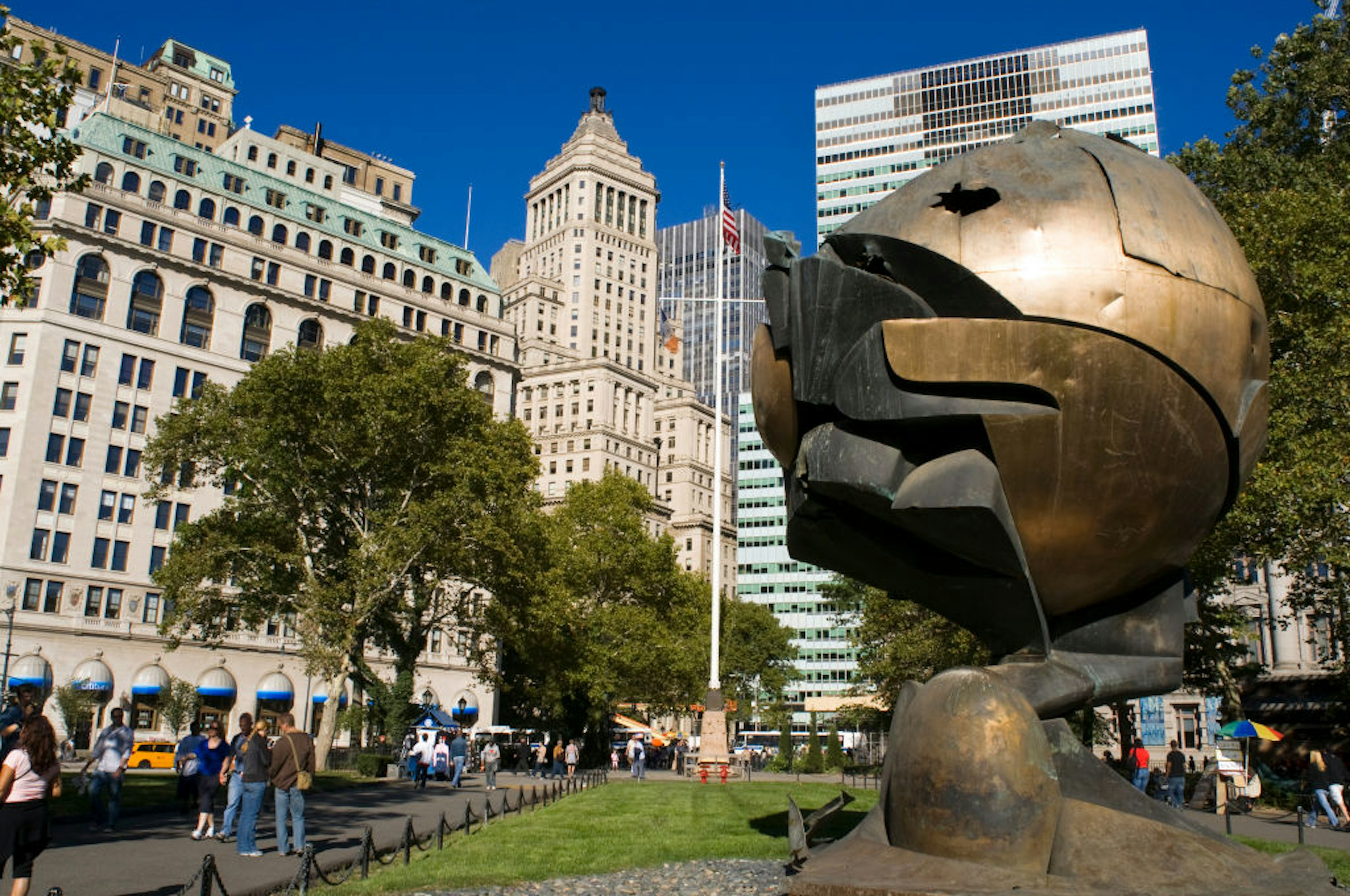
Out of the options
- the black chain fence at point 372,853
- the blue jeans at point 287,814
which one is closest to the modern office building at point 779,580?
the black chain fence at point 372,853

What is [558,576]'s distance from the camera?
4703cm

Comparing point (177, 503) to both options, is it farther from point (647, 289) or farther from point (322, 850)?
point (647, 289)

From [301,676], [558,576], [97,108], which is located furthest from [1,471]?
[97,108]

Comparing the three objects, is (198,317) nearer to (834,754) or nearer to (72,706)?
(72,706)

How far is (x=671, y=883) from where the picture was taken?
1216 cm

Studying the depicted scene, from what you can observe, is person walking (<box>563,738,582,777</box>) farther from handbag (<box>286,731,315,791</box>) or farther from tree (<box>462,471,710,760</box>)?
handbag (<box>286,731,315,791</box>)

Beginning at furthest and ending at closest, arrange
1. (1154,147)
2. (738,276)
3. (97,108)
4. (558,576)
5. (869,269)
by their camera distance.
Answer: (738,276), (1154,147), (97,108), (558,576), (869,269)

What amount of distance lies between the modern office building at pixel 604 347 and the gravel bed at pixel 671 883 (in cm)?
9269

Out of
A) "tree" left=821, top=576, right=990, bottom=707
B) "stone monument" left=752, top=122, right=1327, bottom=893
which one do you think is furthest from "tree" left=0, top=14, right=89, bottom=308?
"tree" left=821, top=576, right=990, bottom=707

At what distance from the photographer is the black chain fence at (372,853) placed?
867cm

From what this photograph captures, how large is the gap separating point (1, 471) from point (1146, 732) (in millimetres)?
63345

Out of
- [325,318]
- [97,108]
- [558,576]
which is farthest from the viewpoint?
[97,108]

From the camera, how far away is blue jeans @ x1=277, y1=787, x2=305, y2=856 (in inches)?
557

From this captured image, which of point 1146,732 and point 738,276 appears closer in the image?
point 1146,732
